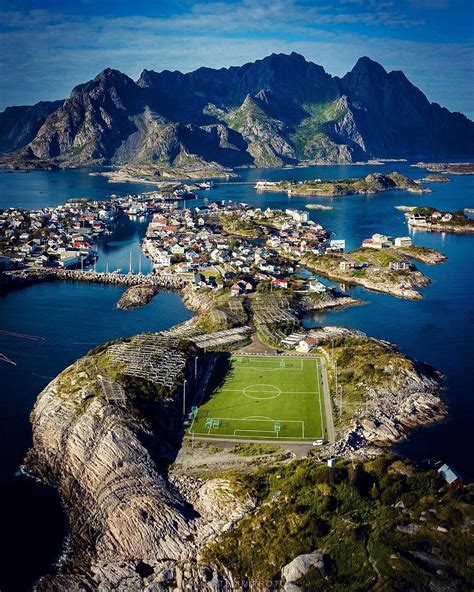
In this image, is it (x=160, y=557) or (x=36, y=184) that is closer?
(x=160, y=557)

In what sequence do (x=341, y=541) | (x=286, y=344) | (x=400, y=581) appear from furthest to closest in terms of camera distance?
(x=286, y=344) < (x=341, y=541) < (x=400, y=581)

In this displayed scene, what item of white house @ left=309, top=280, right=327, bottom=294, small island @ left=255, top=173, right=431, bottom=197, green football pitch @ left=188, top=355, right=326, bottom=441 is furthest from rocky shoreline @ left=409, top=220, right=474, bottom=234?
green football pitch @ left=188, top=355, right=326, bottom=441

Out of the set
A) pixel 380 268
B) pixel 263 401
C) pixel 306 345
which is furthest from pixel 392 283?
pixel 263 401

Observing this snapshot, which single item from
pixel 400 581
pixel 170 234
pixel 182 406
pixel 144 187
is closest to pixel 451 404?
pixel 182 406

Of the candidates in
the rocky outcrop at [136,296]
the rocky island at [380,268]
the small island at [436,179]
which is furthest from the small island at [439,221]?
the small island at [436,179]

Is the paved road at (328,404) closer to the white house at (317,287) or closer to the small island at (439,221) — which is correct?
the white house at (317,287)

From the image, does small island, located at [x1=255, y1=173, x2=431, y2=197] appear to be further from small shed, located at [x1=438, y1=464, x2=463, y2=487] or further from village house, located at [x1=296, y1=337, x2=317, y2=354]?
small shed, located at [x1=438, y1=464, x2=463, y2=487]

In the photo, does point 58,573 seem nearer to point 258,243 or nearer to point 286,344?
point 286,344
